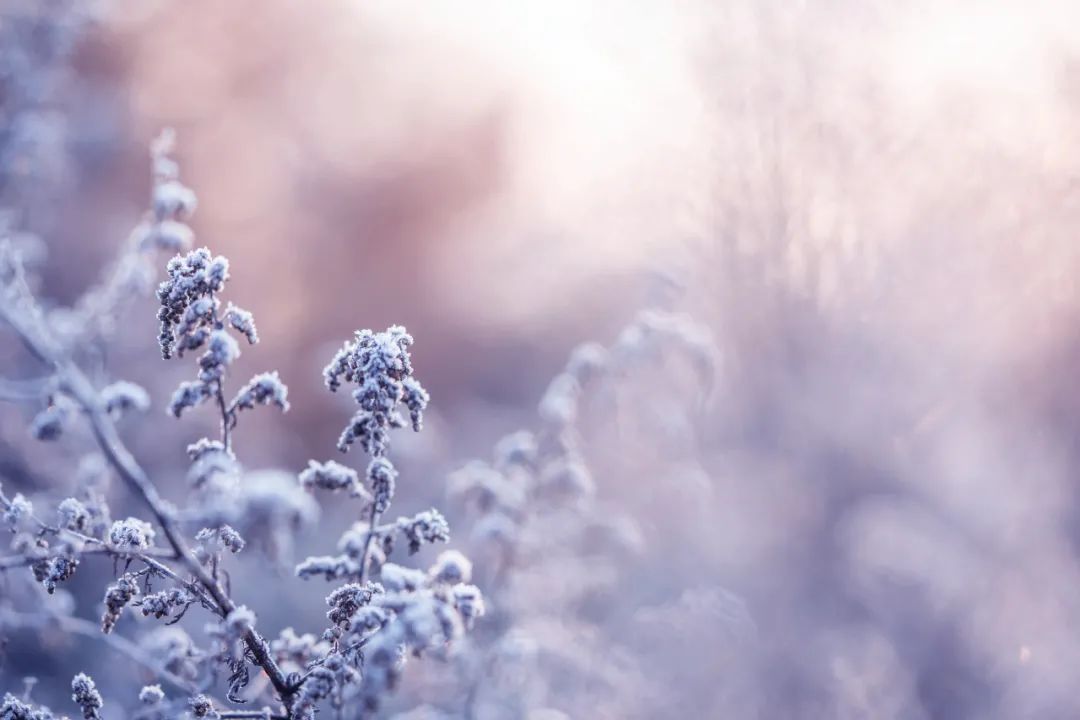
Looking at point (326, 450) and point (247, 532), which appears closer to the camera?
point (247, 532)

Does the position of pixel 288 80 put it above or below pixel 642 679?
above

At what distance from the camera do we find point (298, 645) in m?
2.03

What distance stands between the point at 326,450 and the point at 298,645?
749cm

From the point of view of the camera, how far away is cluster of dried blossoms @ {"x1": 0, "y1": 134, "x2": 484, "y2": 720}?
4.74ft

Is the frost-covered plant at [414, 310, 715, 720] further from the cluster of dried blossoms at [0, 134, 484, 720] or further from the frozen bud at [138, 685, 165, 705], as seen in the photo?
the frozen bud at [138, 685, 165, 705]

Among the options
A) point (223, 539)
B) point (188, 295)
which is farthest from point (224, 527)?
point (188, 295)

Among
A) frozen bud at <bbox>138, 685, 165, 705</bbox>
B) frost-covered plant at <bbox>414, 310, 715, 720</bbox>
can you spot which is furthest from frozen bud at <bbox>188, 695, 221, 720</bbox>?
frost-covered plant at <bbox>414, 310, 715, 720</bbox>

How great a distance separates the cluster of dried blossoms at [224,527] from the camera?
4.74ft

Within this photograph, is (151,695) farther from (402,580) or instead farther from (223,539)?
(402,580)

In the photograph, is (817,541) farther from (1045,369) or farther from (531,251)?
(531,251)

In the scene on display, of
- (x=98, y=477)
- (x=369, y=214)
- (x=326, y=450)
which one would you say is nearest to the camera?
(x=98, y=477)

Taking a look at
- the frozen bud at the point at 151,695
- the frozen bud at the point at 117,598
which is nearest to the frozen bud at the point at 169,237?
the frozen bud at the point at 117,598

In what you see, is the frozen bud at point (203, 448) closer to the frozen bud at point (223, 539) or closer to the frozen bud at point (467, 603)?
the frozen bud at point (223, 539)

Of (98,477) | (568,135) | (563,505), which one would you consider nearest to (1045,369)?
(563,505)
